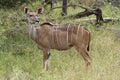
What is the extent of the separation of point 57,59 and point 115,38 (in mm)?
2438

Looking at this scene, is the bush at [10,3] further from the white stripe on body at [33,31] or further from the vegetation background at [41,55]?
the white stripe on body at [33,31]

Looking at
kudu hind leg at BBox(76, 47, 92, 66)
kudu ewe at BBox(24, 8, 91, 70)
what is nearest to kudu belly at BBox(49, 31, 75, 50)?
kudu ewe at BBox(24, 8, 91, 70)

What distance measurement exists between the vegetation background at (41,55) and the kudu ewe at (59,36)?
302mm

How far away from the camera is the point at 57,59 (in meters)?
7.42

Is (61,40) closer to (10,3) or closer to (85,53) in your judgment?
(85,53)

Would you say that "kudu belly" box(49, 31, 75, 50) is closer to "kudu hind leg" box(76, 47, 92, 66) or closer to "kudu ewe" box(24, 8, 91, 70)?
"kudu ewe" box(24, 8, 91, 70)

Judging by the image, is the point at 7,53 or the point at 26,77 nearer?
the point at 26,77

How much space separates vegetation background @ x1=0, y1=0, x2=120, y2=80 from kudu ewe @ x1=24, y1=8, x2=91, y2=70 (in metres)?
0.30

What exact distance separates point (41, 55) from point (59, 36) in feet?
3.14

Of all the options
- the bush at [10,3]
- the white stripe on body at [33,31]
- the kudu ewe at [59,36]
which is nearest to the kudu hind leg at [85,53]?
the kudu ewe at [59,36]

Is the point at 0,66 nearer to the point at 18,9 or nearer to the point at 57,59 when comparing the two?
the point at 57,59

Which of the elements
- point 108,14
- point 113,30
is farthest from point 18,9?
point 108,14

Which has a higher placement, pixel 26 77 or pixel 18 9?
pixel 18 9

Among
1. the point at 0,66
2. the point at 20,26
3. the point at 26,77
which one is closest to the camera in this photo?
the point at 26,77
